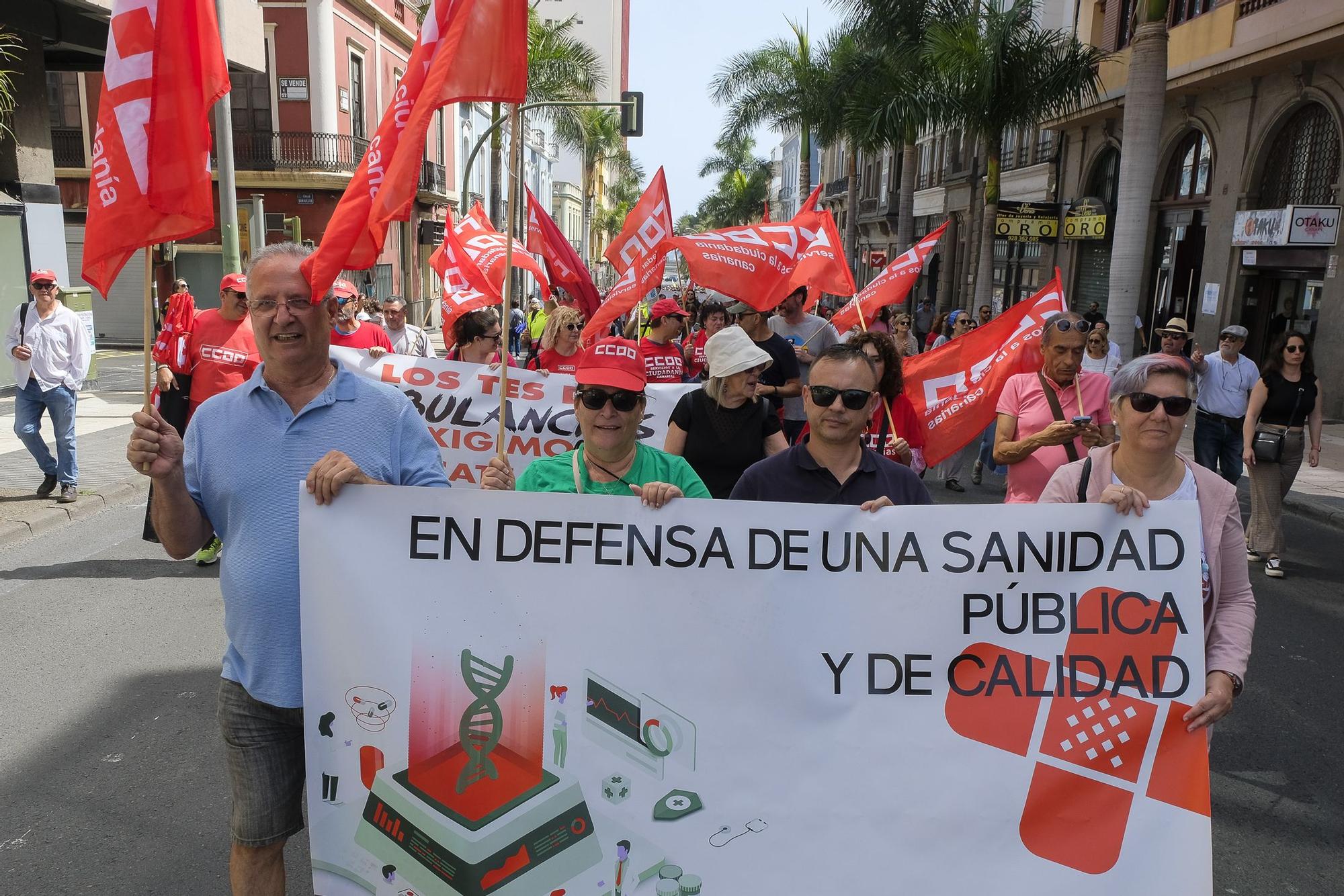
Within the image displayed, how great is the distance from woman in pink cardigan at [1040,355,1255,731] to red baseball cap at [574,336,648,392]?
1.29 meters

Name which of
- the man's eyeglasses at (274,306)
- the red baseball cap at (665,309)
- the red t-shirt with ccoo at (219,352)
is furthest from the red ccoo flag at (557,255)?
the man's eyeglasses at (274,306)

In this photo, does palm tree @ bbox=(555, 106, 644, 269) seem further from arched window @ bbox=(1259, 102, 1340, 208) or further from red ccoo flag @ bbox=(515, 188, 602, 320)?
red ccoo flag @ bbox=(515, 188, 602, 320)

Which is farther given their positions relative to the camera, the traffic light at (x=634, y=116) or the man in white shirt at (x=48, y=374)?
the traffic light at (x=634, y=116)

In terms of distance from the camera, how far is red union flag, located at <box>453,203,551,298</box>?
9977mm

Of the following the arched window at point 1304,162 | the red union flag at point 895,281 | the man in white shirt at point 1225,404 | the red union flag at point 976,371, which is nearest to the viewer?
the red union flag at point 976,371

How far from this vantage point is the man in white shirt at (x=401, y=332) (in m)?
9.91

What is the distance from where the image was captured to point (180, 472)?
2693 mm

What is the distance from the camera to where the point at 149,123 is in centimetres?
290

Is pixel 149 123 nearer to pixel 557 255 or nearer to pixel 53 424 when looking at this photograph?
pixel 557 255

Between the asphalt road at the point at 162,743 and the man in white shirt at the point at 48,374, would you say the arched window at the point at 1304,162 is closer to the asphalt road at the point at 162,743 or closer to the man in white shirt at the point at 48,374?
the asphalt road at the point at 162,743

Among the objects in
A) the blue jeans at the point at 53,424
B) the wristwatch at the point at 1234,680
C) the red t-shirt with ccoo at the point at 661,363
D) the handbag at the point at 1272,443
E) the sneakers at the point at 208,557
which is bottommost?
the sneakers at the point at 208,557

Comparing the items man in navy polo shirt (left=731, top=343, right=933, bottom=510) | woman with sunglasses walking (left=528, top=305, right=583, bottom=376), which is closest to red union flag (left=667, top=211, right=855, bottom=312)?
woman with sunglasses walking (left=528, top=305, right=583, bottom=376)

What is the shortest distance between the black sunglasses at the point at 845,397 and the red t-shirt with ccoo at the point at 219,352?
15.4 feet

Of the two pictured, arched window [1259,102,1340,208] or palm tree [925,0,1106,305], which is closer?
arched window [1259,102,1340,208]
